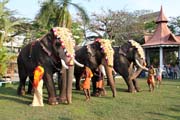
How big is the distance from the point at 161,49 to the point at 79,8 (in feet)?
46.2

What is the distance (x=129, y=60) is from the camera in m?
14.4

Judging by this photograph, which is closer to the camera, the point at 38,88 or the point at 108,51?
the point at 38,88

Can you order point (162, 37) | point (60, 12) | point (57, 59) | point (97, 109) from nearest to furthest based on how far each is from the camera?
1. point (97, 109)
2. point (57, 59)
3. point (60, 12)
4. point (162, 37)

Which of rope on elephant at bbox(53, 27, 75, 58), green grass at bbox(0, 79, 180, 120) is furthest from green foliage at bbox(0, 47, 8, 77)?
rope on elephant at bbox(53, 27, 75, 58)

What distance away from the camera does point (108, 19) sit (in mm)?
40438

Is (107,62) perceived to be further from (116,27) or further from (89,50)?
(116,27)

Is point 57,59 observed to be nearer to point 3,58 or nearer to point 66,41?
point 66,41

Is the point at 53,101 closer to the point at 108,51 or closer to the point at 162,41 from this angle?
the point at 108,51

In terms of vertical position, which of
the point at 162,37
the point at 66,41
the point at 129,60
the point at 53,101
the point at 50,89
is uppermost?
the point at 162,37

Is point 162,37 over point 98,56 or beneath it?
over

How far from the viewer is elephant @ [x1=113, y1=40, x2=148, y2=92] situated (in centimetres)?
1419

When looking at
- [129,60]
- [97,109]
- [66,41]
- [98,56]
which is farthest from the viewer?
[129,60]

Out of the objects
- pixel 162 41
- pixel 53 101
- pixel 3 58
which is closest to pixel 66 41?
pixel 53 101

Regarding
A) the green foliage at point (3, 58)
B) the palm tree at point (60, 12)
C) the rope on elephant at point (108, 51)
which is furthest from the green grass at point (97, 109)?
the palm tree at point (60, 12)
